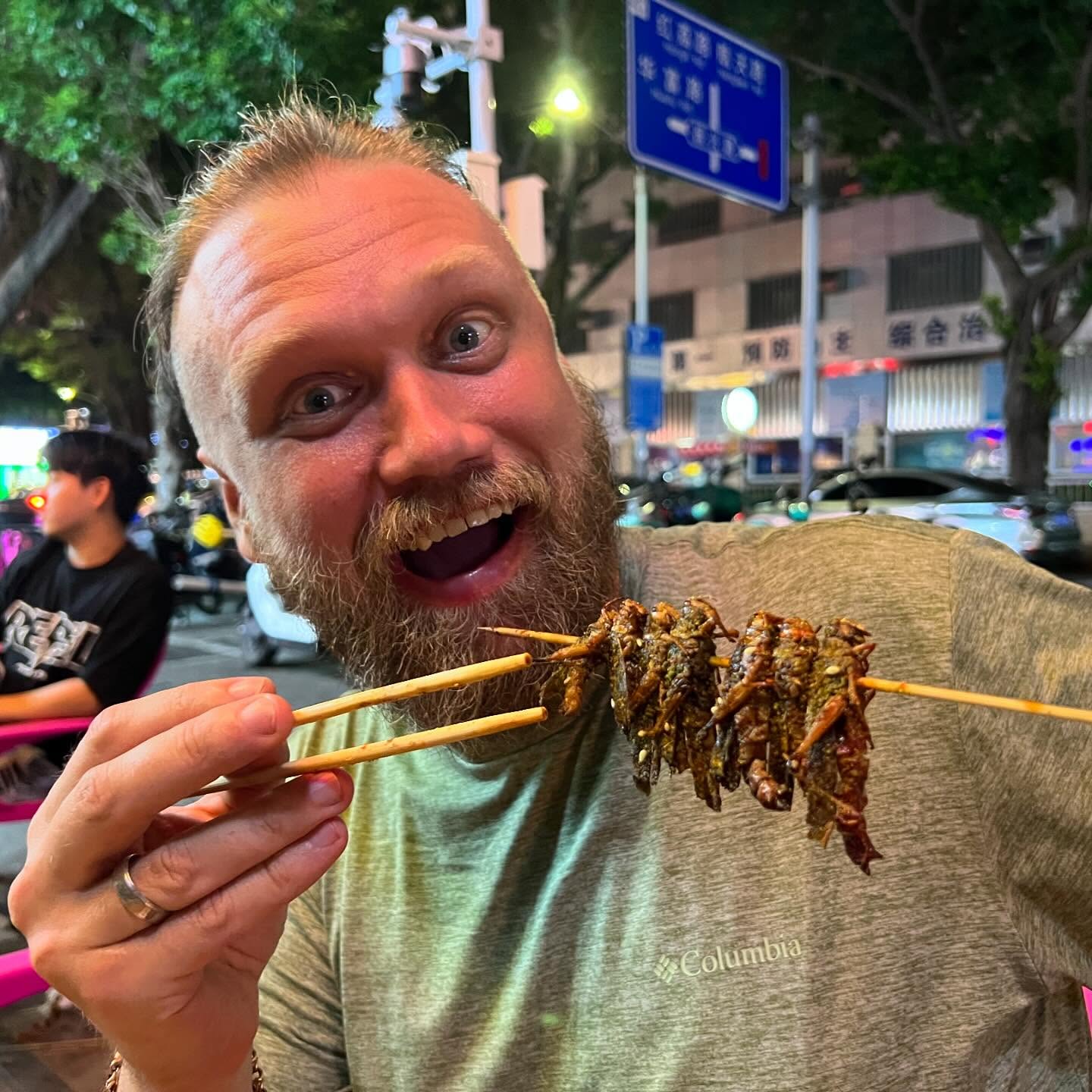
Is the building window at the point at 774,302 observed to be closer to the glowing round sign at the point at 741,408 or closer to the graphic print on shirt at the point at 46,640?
the glowing round sign at the point at 741,408

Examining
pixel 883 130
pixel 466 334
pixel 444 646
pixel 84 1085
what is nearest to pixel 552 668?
pixel 444 646

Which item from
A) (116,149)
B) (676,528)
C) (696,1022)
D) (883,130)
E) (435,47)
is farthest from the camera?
(883,130)

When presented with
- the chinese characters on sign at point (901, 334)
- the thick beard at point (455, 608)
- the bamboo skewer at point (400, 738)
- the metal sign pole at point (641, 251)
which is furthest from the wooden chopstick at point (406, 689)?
the chinese characters on sign at point (901, 334)

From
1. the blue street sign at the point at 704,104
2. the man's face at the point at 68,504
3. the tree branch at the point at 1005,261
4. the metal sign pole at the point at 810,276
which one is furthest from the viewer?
the tree branch at the point at 1005,261

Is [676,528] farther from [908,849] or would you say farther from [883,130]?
[883,130]

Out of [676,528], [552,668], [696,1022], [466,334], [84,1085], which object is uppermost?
[466,334]

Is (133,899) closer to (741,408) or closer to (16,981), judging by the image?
(16,981)
